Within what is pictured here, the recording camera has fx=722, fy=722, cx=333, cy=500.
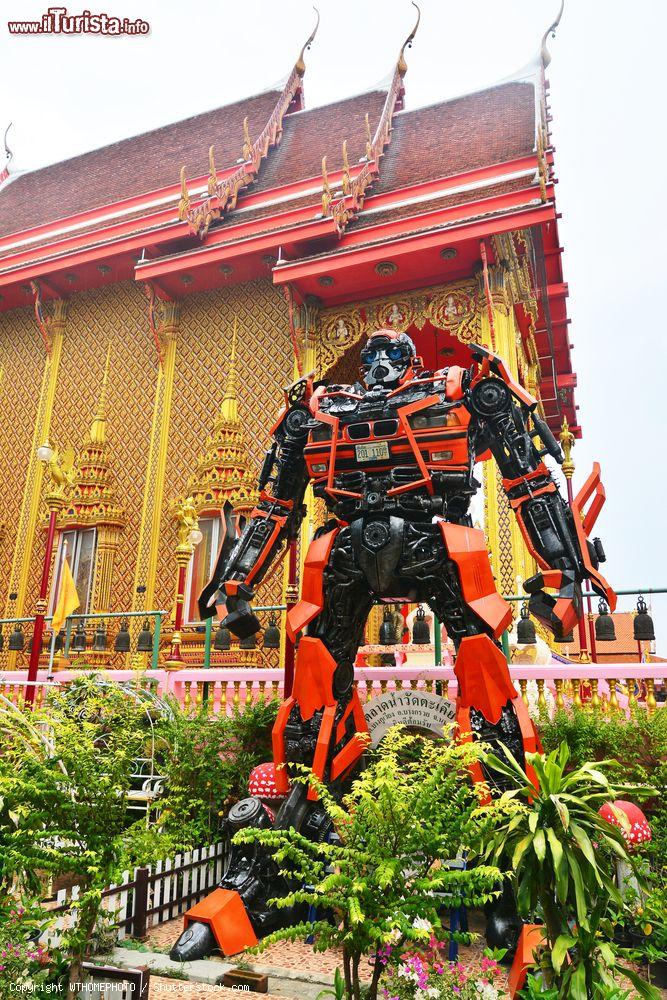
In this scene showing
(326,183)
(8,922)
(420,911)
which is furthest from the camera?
(326,183)

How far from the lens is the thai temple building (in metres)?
9.70

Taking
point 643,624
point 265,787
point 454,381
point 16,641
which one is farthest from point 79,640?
point 454,381

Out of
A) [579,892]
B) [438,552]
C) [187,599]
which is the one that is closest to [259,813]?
[438,552]

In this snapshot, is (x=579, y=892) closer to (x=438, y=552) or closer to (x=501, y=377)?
(x=438, y=552)

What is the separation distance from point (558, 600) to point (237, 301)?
8.55m

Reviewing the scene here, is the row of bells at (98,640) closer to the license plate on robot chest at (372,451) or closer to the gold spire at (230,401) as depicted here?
the gold spire at (230,401)

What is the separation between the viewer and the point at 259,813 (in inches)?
177

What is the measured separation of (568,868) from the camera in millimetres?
2840

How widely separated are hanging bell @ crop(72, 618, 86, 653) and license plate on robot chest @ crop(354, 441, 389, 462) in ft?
22.5

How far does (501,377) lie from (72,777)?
3377mm

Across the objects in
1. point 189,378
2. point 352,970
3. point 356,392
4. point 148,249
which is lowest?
point 352,970

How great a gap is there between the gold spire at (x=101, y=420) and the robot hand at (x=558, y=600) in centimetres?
875

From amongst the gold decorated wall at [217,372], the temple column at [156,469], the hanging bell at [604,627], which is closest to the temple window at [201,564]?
the gold decorated wall at [217,372]

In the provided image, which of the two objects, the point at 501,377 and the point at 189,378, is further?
the point at 189,378
